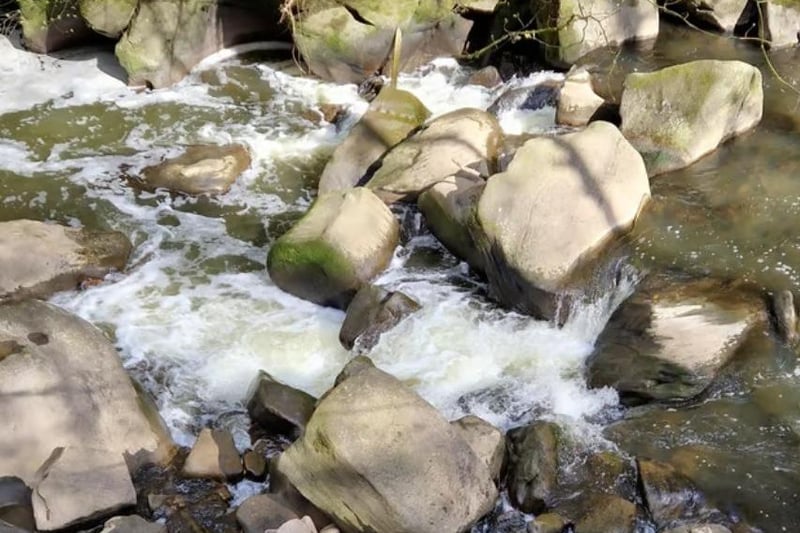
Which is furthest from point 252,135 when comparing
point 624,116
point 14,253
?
point 624,116

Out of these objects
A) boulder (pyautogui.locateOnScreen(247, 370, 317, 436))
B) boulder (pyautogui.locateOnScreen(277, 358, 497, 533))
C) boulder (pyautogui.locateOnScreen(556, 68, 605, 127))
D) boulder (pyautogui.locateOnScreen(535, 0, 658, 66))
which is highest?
boulder (pyautogui.locateOnScreen(535, 0, 658, 66))

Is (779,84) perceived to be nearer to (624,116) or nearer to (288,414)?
(624,116)

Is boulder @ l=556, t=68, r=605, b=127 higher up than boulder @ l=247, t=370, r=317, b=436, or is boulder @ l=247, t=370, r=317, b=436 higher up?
boulder @ l=556, t=68, r=605, b=127

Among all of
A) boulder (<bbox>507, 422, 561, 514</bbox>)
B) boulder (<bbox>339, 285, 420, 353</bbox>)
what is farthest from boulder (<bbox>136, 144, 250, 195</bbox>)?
boulder (<bbox>507, 422, 561, 514</bbox>)

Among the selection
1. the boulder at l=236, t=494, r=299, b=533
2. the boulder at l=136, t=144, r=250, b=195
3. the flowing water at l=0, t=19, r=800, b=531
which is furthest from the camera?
A: the boulder at l=136, t=144, r=250, b=195

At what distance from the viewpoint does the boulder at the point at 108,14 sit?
32.2 ft

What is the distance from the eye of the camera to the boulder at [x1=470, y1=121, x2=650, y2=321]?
600 cm

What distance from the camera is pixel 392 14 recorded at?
9.77 m

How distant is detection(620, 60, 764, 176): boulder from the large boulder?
11.0 feet

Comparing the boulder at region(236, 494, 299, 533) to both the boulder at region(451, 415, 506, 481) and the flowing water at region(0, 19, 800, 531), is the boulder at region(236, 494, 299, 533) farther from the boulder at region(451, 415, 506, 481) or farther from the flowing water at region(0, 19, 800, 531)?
the boulder at region(451, 415, 506, 481)

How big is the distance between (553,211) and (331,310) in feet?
5.85

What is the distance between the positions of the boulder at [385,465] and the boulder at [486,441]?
0.15 meters

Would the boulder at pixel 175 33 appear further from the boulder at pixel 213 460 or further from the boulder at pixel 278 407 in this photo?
the boulder at pixel 213 460

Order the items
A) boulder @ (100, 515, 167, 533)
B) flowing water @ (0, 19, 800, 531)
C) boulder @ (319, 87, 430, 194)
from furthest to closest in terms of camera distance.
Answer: boulder @ (319, 87, 430, 194) → flowing water @ (0, 19, 800, 531) → boulder @ (100, 515, 167, 533)
